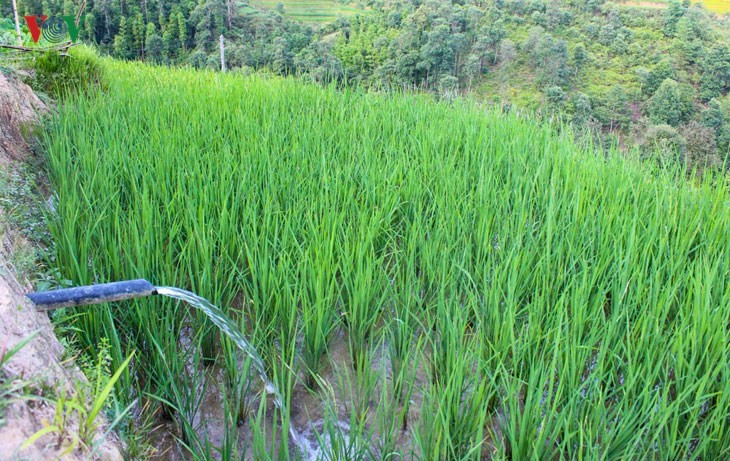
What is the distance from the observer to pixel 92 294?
1042mm

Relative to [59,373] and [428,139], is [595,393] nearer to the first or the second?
[59,373]

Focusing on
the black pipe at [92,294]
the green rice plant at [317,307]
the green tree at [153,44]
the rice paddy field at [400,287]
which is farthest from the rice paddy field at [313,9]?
the black pipe at [92,294]

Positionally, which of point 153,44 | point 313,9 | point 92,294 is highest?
point 313,9

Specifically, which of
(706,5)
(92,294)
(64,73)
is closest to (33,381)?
(92,294)

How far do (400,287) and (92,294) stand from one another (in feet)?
3.10

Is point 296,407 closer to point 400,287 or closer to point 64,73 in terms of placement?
point 400,287

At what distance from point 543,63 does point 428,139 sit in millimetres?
27330

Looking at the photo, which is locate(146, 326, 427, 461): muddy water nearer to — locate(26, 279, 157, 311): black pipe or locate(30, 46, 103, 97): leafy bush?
locate(26, 279, 157, 311): black pipe

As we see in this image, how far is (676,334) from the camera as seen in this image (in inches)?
52.0

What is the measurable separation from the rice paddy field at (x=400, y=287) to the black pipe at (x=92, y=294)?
20 cm

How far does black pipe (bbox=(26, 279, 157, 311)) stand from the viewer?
104 centimetres

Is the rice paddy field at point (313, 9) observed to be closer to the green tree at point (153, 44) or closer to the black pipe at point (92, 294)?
the green tree at point (153, 44)

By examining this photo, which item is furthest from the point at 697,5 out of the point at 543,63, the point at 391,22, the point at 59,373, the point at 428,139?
the point at 59,373

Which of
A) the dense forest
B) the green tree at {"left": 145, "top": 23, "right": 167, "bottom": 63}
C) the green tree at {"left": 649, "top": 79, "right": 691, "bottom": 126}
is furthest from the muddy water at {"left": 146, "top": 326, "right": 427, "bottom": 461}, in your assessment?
the green tree at {"left": 649, "top": 79, "right": 691, "bottom": 126}
